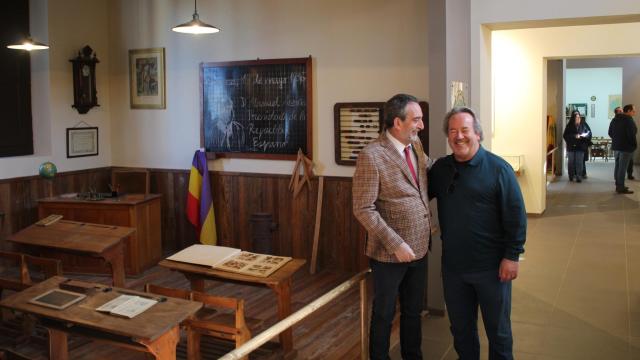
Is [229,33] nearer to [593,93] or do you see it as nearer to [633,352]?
[633,352]

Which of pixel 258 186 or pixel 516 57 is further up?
pixel 516 57

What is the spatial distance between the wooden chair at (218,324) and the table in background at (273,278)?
0.85 feet

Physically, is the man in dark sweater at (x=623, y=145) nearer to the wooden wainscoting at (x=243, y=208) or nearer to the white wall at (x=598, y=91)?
the wooden wainscoting at (x=243, y=208)

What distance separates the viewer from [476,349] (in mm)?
3615

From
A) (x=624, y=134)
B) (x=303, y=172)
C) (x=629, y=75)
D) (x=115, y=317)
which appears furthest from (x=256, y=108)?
(x=629, y=75)

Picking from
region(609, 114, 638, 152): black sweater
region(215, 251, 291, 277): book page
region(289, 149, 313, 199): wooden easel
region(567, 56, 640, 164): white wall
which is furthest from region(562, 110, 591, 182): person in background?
region(215, 251, 291, 277): book page

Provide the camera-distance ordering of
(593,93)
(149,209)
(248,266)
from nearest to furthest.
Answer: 1. (248,266)
2. (149,209)
3. (593,93)

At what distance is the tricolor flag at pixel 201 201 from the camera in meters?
7.41

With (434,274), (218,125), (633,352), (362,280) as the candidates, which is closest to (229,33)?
(218,125)

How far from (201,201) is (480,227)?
4.59 metres

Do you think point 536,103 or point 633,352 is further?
point 536,103

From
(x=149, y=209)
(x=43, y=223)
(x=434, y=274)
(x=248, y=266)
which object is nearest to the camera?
(x=248, y=266)

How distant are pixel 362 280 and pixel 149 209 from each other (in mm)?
3957

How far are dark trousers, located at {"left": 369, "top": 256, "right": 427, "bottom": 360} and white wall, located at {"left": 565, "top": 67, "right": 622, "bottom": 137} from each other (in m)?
19.4
